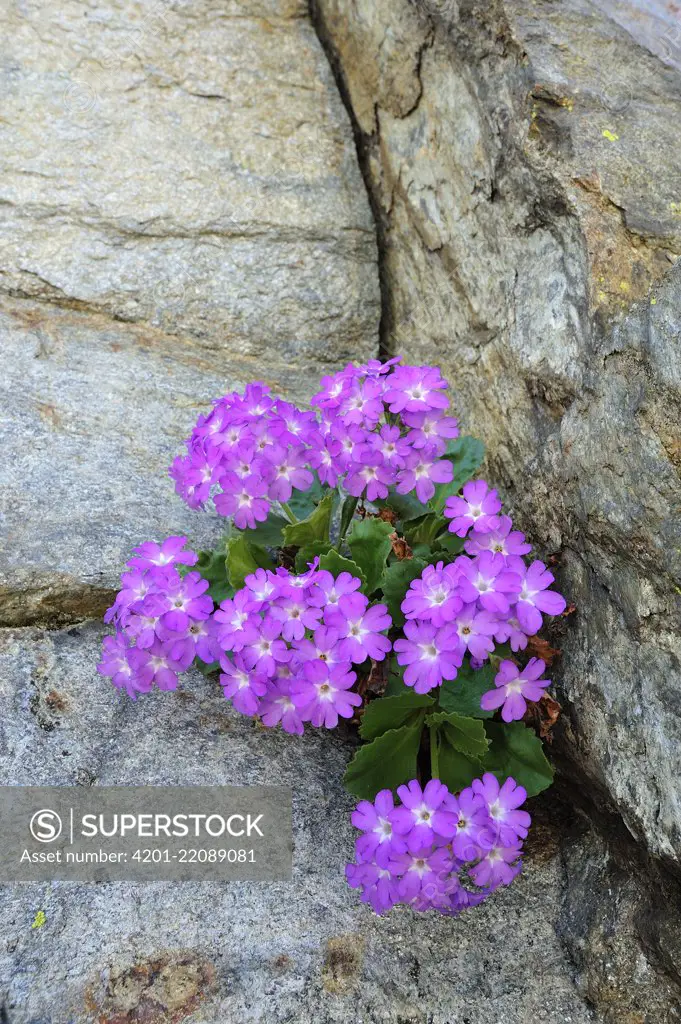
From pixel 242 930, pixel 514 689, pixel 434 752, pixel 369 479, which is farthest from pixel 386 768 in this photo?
pixel 369 479

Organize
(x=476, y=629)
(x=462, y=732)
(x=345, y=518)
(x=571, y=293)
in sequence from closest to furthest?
(x=476, y=629) < (x=462, y=732) < (x=571, y=293) < (x=345, y=518)

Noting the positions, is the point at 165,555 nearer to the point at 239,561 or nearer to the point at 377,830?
the point at 239,561

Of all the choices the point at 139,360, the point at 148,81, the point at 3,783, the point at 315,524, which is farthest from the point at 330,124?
the point at 3,783

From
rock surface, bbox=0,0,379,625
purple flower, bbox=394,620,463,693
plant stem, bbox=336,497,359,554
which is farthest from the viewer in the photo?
rock surface, bbox=0,0,379,625

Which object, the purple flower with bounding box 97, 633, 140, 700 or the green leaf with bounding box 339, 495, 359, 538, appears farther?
the green leaf with bounding box 339, 495, 359, 538

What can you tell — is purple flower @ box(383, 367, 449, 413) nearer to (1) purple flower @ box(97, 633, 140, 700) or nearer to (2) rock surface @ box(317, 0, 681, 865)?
(2) rock surface @ box(317, 0, 681, 865)

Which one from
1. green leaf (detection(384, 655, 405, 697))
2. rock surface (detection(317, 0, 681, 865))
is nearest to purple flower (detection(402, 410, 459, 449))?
rock surface (detection(317, 0, 681, 865))
